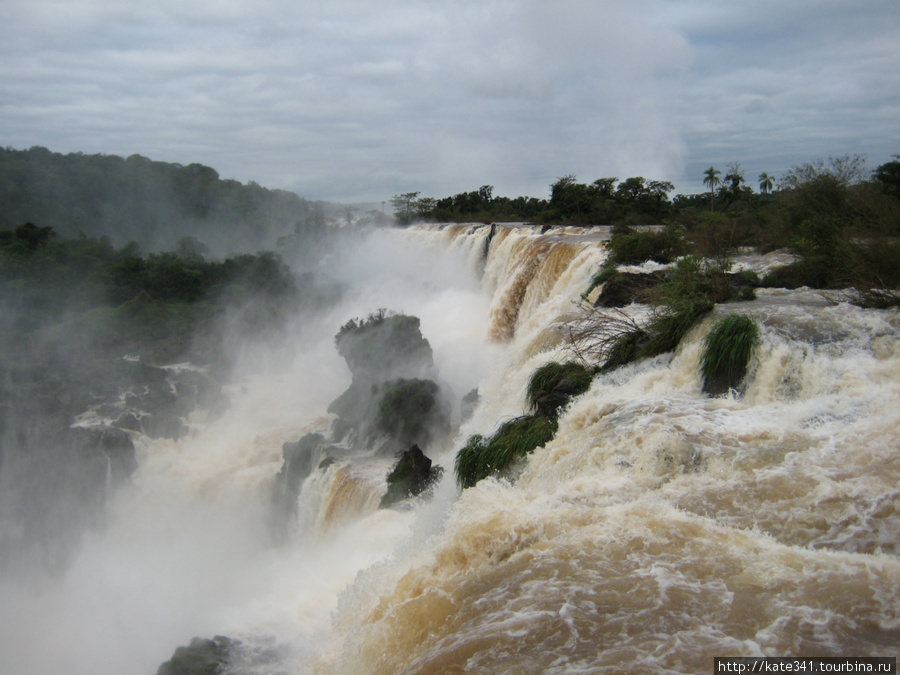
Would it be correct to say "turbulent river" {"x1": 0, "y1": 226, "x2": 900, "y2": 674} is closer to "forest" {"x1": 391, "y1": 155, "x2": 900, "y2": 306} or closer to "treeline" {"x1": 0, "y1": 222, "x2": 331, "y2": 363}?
"forest" {"x1": 391, "y1": 155, "x2": 900, "y2": 306}

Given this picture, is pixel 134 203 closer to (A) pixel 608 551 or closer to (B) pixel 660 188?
(B) pixel 660 188

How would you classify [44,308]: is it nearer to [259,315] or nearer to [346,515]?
[259,315]

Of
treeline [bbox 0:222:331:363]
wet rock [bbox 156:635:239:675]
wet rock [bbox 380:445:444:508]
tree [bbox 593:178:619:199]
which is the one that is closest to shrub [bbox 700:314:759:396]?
wet rock [bbox 380:445:444:508]

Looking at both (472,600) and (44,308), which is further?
(44,308)

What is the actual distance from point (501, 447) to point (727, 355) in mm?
2800

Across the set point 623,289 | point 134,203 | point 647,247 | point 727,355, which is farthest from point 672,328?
point 134,203

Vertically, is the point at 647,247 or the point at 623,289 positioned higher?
the point at 647,247

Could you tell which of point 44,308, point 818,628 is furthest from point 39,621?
point 44,308

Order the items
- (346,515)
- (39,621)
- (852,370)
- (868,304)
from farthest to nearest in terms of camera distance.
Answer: (39,621) < (346,515) < (868,304) < (852,370)

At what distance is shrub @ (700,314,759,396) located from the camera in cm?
658

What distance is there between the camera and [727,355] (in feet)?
21.9

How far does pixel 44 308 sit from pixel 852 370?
31031 mm

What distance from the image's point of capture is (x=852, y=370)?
6.05 m

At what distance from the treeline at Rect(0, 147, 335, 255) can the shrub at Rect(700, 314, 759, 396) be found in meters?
50.5
